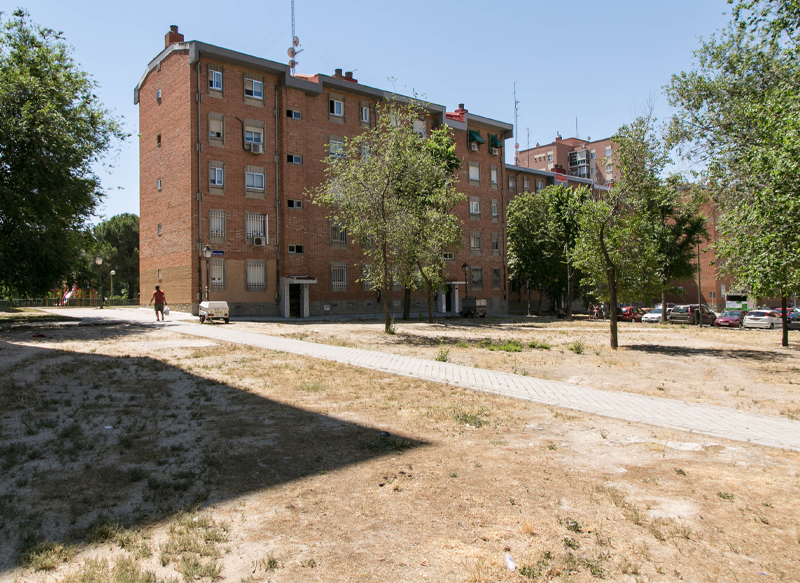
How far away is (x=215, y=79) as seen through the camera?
3469 centimetres

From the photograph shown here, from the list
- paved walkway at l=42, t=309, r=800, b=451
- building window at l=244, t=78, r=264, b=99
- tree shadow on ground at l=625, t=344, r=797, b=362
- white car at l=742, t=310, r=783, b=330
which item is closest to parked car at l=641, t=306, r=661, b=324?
white car at l=742, t=310, r=783, b=330

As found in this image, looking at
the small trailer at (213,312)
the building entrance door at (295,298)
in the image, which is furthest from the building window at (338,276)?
the small trailer at (213,312)

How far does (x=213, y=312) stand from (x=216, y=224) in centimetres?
1010

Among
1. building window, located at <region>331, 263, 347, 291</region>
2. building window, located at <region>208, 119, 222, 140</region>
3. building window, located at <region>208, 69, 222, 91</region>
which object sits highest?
building window, located at <region>208, 69, 222, 91</region>

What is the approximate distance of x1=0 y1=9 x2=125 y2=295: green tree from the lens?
21984 millimetres

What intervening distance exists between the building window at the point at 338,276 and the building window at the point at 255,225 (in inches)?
237

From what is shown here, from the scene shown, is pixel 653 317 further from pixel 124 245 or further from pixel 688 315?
pixel 124 245

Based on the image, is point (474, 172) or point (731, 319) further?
point (474, 172)

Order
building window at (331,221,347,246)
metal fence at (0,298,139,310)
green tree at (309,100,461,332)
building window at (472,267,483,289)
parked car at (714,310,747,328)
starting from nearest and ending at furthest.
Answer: green tree at (309,100,461,332) < building window at (331,221,347,246) < parked car at (714,310,747,328) < metal fence at (0,298,139,310) < building window at (472,267,483,289)

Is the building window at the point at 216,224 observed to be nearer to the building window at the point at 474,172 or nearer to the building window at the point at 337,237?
the building window at the point at 337,237

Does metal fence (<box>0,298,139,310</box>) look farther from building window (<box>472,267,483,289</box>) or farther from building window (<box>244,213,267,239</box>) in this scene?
building window (<box>472,267,483,289</box>)

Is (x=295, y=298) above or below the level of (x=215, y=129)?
below

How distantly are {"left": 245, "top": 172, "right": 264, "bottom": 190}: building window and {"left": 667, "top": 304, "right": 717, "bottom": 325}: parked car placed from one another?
3437 centimetres

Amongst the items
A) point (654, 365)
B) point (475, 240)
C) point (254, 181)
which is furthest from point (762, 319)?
point (254, 181)
